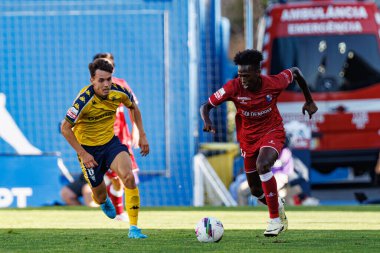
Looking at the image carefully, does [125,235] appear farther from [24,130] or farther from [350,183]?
[350,183]

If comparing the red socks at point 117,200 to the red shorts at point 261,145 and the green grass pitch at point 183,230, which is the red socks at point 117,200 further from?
the red shorts at point 261,145

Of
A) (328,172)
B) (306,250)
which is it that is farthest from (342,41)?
(306,250)

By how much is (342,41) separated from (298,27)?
883 millimetres

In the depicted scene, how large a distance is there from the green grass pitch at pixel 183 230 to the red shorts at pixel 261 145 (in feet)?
2.34

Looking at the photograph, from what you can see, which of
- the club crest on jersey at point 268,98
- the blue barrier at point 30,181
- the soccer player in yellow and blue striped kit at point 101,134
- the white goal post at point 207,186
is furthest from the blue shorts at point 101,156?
the blue barrier at point 30,181

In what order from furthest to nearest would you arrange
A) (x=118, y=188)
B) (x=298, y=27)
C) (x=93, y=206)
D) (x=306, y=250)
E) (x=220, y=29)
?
1. (x=220, y=29)
2. (x=298, y=27)
3. (x=93, y=206)
4. (x=118, y=188)
5. (x=306, y=250)

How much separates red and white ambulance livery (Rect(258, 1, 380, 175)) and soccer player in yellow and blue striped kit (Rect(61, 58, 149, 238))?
7284mm

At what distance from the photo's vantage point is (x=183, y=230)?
12.0 m

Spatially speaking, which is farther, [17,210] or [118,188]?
[17,210]

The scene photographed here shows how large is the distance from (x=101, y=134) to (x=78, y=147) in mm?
965

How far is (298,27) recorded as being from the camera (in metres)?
19.1

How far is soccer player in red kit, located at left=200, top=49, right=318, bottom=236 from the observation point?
1075 centimetres

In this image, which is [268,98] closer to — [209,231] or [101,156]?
[209,231]

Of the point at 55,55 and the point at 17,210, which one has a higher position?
the point at 55,55
